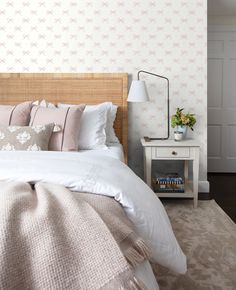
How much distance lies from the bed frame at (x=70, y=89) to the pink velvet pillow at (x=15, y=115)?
60 cm

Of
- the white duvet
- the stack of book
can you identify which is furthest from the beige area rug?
the white duvet

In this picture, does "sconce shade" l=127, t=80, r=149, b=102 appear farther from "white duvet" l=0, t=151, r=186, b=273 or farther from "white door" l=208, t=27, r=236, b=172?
"white door" l=208, t=27, r=236, b=172

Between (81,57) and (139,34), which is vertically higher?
(139,34)

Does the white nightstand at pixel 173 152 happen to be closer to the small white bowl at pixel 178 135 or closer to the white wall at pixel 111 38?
the small white bowl at pixel 178 135

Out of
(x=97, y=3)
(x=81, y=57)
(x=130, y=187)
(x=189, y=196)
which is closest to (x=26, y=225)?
(x=130, y=187)

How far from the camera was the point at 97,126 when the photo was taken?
293 cm

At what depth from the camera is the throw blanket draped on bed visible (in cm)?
84

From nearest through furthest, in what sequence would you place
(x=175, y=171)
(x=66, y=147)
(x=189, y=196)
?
1. (x=66, y=147)
2. (x=189, y=196)
3. (x=175, y=171)

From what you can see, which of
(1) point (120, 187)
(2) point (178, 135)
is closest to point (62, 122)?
(2) point (178, 135)

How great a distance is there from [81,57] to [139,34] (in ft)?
2.16

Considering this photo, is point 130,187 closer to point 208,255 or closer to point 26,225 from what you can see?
point 26,225

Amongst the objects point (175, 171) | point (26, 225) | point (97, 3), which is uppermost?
point (97, 3)

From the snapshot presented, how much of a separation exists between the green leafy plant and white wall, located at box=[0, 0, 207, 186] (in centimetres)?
31

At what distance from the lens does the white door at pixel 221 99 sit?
4.59 metres
